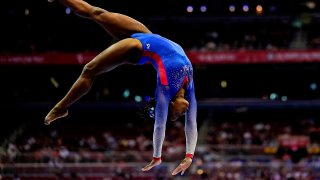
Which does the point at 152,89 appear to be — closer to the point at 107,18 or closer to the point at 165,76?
the point at 107,18

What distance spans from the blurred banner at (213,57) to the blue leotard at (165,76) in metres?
13.9

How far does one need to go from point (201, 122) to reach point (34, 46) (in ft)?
23.3

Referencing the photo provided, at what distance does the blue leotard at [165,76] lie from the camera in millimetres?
6992

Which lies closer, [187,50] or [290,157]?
[290,157]

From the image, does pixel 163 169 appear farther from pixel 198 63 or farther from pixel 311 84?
pixel 311 84

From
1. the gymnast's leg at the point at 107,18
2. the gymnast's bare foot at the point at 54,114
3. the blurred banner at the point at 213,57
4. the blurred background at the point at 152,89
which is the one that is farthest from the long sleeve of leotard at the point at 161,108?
the blurred banner at the point at 213,57

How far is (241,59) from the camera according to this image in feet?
70.5

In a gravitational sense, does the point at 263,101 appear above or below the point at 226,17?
below

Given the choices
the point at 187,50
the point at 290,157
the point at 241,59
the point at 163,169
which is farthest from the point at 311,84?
the point at 163,169

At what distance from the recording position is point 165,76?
7.04m

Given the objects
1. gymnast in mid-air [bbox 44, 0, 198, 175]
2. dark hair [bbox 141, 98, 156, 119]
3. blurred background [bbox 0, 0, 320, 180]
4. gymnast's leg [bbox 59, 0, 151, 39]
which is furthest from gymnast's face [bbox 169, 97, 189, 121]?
blurred background [bbox 0, 0, 320, 180]

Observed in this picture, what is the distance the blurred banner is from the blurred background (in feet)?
0.12

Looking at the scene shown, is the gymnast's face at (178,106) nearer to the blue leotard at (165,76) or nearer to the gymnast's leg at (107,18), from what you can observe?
the blue leotard at (165,76)

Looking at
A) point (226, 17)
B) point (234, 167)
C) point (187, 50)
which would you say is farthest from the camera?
point (226, 17)
